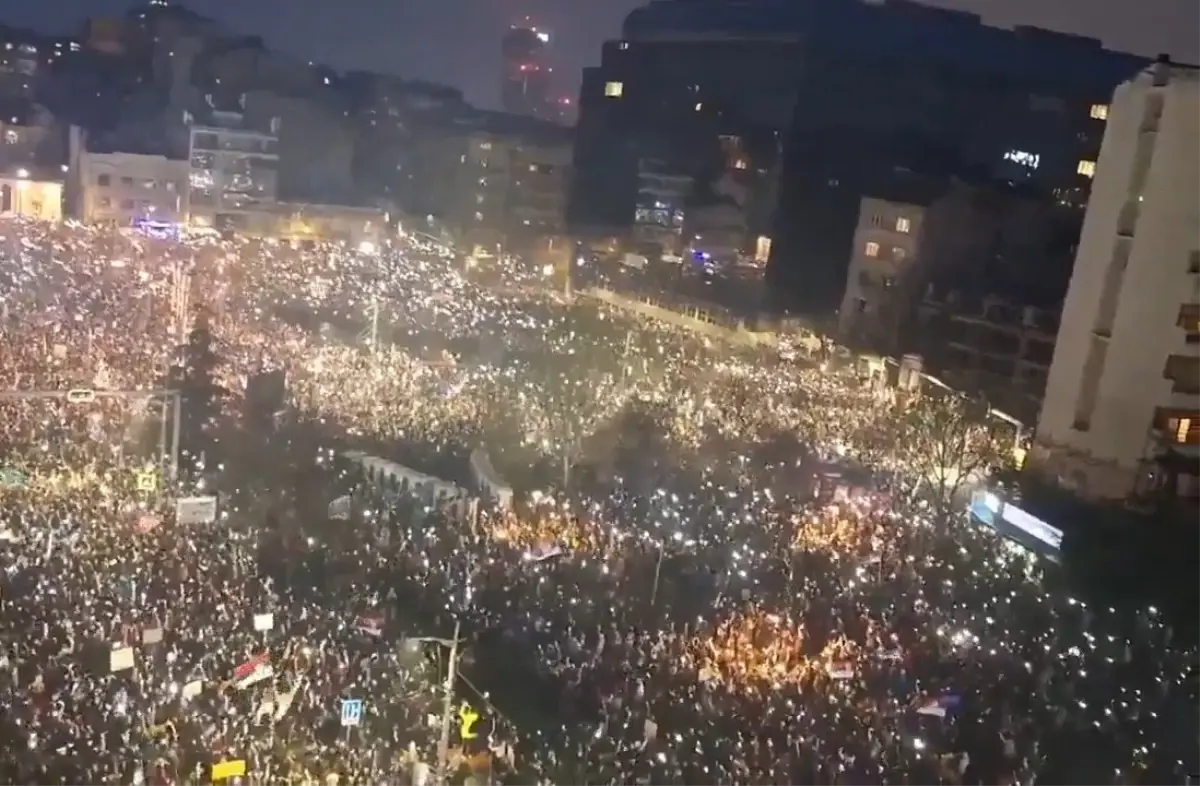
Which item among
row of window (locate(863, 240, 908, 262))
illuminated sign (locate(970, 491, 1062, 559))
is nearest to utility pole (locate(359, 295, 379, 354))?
illuminated sign (locate(970, 491, 1062, 559))

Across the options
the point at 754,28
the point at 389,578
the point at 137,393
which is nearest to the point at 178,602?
the point at 389,578

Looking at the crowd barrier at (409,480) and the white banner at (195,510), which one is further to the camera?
the crowd barrier at (409,480)

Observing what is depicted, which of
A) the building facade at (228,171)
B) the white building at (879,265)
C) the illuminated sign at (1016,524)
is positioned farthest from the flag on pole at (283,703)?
the building facade at (228,171)

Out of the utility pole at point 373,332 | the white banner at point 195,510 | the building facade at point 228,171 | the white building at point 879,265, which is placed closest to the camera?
the white banner at point 195,510

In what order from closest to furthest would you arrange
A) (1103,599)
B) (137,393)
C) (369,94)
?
(1103,599)
(137,393)
(369,94)

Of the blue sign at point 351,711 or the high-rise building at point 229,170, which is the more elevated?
the high-rise building at point 229,170

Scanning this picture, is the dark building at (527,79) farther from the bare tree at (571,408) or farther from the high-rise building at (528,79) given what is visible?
the bare tree at (571,408)

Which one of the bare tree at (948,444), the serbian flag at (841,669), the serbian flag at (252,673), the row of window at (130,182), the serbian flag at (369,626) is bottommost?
the serbian flag at (369,626)

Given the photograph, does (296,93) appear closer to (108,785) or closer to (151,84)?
(151,84)
